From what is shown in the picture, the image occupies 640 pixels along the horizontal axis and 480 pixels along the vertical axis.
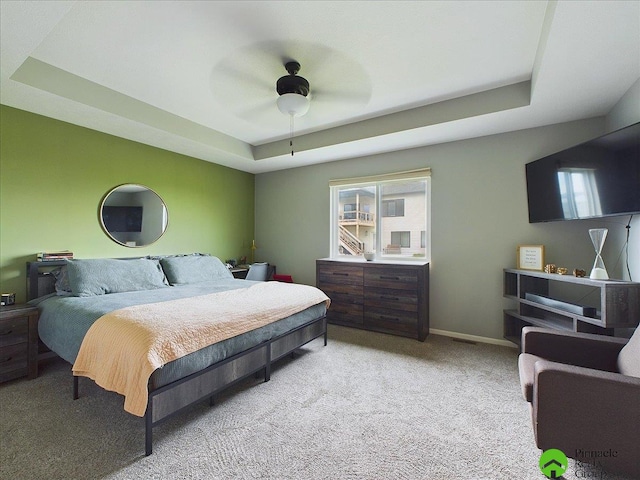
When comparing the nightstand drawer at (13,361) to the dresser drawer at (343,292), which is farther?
the dresser drawer at (343,292)

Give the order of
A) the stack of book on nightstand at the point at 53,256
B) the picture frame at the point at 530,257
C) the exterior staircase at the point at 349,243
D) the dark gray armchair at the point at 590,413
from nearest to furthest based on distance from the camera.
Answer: the dark gray armchair at the point at 590,413, the stack of book on nightstand at the point at 53,256, the picture frame at the point at 530,257, the exterior staircase at the point at 349,243

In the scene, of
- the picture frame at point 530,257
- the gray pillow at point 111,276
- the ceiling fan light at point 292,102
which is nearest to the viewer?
the ceiling fan light at point 292,102

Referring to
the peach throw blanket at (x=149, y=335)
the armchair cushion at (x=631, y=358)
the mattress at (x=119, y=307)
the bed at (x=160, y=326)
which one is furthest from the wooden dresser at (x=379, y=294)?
the armchair cushion at (x=631, y=358)

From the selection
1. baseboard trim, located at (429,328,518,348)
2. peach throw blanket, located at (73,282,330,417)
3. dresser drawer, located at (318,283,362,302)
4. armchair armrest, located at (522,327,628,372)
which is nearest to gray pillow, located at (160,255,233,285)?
peach throw blanket, located at (73,282,330,417)

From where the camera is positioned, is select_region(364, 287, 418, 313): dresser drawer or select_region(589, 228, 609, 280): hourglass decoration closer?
select_region(589, 228, 609, 280): hourglass decoration

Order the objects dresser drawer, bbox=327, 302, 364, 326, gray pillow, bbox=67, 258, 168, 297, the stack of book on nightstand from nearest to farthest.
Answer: gray pillow, bbox=67, 258, 168, 297 → the stack of book on nightstand → dresser drawer, bbox=327, 302, 364, 326

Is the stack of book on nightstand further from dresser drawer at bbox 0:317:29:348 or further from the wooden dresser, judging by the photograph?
the wooden dresser

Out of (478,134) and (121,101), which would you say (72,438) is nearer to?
(121,101)

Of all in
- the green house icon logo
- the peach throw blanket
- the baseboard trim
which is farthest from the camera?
the baseboard trim

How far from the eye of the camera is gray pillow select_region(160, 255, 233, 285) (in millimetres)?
3445

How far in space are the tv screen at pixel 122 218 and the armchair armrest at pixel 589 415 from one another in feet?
13.9

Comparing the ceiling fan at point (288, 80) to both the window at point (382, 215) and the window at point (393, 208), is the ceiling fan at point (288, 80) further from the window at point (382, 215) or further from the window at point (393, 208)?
the window at point (393, 208)

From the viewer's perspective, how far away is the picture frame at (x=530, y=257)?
295 centimetres

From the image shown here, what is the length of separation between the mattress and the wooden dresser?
42.2 inches
